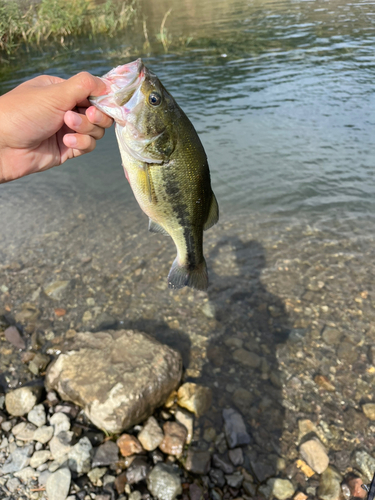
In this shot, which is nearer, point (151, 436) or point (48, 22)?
point (151, 436)

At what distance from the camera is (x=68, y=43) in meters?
21.0

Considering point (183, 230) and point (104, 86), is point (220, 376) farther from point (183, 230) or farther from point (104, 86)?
point (104, 86)

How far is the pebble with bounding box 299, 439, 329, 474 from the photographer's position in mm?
3811

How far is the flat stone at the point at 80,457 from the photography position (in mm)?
3658

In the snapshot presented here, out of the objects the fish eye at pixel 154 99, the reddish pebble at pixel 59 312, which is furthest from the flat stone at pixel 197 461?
the fish eye at pixel 154 99

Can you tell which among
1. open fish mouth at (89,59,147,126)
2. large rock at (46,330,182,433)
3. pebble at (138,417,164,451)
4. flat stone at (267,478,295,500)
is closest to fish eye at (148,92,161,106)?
open fish mouth at (89,59,147,126)

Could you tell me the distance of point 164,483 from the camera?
3.52m

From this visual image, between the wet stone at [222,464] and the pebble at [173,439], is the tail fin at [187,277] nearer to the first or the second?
the pebble at [173,439]

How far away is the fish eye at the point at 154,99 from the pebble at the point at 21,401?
11.8 ft

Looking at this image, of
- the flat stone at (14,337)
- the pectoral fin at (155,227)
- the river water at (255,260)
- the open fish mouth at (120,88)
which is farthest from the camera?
the flat stone at (14,337)

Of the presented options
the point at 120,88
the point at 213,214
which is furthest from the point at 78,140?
the point at 213,214

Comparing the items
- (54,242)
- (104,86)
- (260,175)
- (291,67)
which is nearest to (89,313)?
(54,242)

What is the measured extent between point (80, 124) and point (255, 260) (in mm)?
4485

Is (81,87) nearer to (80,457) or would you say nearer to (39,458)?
(80,457)
